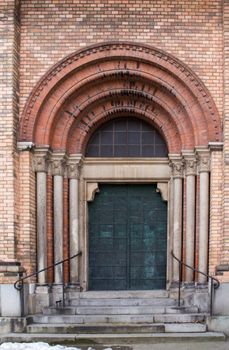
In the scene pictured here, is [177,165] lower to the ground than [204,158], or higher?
lower

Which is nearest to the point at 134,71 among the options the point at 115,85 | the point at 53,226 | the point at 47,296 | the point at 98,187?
the point at 115,85

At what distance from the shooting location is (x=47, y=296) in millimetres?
13758

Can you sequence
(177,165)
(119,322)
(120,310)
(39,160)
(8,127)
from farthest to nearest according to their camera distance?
(177,165)
(39,160)
(8,127)
(120,310)
(119,322)

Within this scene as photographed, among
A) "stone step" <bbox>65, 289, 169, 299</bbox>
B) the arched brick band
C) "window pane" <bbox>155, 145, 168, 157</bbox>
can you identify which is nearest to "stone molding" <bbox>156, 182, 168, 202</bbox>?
"window pane" <bbox>155, 145, 168, 157</bbox>

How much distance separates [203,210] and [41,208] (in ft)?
11.1

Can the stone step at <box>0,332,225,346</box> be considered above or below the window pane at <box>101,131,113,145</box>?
below

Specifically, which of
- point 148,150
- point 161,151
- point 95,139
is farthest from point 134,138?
point 95,139

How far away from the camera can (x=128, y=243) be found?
1495cm

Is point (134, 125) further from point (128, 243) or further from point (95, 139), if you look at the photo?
point (128, 243)


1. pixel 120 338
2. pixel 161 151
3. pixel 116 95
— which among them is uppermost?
pixel 116 95

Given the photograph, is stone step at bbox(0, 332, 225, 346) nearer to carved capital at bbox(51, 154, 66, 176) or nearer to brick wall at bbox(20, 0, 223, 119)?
carved capital at bbox(51, 154, 66, 176)

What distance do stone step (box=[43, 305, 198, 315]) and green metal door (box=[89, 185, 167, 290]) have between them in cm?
141

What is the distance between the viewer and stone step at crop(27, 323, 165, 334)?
40.8 feet

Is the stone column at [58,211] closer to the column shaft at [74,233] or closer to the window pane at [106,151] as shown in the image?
the column shaft at [74,233]
